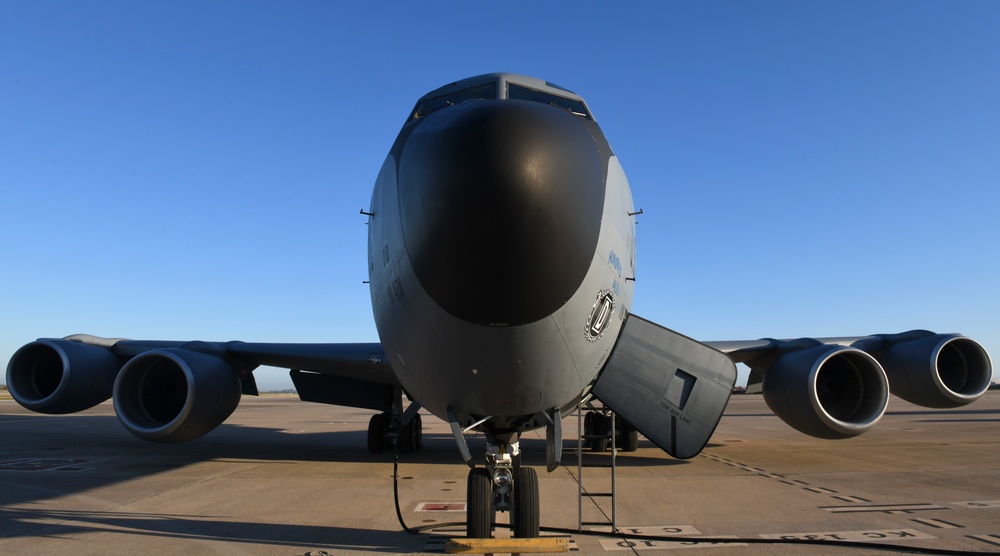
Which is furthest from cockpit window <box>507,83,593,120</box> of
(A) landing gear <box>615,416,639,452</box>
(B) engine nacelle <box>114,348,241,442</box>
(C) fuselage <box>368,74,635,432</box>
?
(A) landing gear <box>615,416,639,452</box>

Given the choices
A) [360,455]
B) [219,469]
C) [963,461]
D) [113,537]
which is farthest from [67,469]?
[963,461]

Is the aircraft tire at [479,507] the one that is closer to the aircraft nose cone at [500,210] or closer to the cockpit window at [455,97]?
the aircraft nose cone at [500,210]

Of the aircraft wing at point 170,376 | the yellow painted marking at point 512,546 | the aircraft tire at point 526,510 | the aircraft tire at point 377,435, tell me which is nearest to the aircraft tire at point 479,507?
the aircraft tire at point 526,510

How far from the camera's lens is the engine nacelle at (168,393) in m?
9.44

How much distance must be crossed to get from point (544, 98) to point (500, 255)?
2393 mm

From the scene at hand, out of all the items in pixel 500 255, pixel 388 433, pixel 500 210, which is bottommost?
pixel 388 433

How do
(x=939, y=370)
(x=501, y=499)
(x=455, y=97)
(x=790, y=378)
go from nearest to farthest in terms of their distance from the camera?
(x=501, y=499) < (x=455, y=97) < (x=790, y=378) < (x=939, y=370)

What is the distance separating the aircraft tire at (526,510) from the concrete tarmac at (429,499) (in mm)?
564

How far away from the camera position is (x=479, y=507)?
493cm

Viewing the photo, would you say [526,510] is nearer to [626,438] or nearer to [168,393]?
[168,393]

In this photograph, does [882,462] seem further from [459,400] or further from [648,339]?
[459,400]

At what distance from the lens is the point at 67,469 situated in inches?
400

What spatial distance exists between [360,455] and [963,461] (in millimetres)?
10856

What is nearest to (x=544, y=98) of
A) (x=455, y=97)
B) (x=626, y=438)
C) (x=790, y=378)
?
(x=455, y=97)
